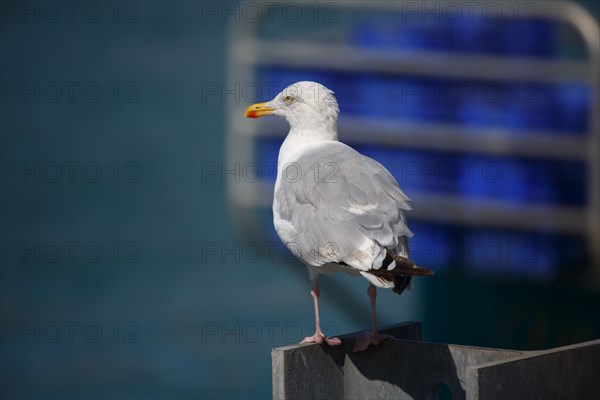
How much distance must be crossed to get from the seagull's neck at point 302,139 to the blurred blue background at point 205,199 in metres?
1.18

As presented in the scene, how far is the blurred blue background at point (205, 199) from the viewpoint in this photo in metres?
5.05

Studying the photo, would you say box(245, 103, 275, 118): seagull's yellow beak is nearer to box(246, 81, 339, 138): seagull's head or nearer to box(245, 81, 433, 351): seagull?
box(246, 81, 339, 138): seagull's head

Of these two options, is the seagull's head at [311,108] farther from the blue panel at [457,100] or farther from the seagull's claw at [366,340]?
the blue panel at [457,100]

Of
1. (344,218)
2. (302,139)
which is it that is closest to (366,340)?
(344,218)

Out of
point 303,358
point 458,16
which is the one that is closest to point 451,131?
point 458,16

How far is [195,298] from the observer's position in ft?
33.1

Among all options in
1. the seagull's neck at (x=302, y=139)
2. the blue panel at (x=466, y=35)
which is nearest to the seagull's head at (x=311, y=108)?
the seagull's neck at (x=302, y=139)

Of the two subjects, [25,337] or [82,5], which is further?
[82,5]

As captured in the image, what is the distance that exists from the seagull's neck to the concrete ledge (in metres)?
0.70

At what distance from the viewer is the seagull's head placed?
380 centimetres

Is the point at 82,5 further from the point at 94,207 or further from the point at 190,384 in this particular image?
the point at 190,384

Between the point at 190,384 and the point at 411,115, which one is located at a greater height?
the point at 411,115

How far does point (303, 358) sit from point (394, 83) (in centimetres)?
224

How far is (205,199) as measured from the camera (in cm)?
1266
